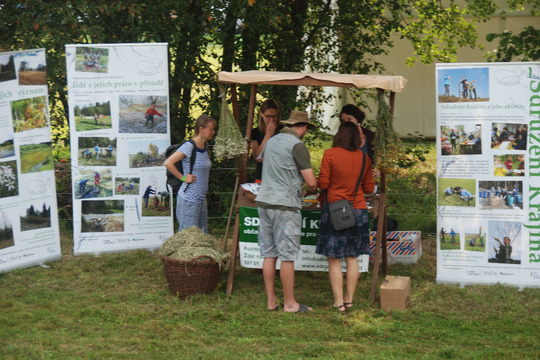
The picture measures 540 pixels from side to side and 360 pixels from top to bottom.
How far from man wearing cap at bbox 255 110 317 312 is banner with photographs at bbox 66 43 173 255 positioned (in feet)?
7.40

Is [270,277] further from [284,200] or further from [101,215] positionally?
[101,215]

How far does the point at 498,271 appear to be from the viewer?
22.4 feet

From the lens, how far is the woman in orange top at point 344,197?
6.11 metres

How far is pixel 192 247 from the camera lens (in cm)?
657

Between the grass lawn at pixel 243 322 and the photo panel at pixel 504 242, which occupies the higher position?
the photo panel at pixel 504 242

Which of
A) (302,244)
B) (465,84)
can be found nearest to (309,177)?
(302,244)

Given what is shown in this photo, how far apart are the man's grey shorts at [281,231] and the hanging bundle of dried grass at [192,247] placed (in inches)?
23.8

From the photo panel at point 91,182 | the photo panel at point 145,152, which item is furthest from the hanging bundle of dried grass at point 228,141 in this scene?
the photo panel at point 91,182

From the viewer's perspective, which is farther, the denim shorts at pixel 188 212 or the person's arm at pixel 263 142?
the denim shorts at pixel 188 212

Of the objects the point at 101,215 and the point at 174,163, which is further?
the point at 101,215

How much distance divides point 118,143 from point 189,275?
2207 mm

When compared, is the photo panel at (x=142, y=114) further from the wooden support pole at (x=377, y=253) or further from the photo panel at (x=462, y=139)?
the photo panel at (x=462, y=139)

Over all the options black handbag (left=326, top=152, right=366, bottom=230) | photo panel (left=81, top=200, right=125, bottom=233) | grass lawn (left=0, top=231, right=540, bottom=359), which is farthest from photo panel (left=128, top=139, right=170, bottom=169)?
black handbag (left=326, top=152, right=366, bottom=230)

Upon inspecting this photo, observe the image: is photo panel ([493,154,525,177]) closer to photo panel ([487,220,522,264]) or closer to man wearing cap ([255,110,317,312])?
photo panel ([487,220,522,264])
